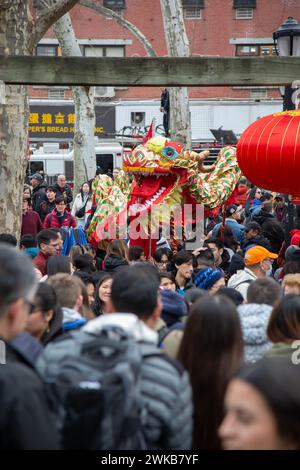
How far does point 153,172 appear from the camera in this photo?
1001cm

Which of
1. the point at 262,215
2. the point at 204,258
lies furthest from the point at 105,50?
the point at 204,258

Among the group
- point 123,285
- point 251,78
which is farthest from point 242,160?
point 123,285

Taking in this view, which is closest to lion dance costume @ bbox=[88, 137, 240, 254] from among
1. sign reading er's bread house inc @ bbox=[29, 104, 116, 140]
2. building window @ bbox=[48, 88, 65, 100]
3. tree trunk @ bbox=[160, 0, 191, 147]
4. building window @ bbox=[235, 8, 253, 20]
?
tree trunk @ bbox=[160, 0, 191, 147]

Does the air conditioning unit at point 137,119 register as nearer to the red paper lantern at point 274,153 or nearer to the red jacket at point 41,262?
the red paper lantern at point 274,153

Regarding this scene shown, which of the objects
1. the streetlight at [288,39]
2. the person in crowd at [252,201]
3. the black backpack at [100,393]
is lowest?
the person in crowd at [252,201]

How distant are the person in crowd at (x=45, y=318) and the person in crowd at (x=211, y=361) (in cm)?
94

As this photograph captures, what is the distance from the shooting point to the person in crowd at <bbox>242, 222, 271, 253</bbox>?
32.1 ft

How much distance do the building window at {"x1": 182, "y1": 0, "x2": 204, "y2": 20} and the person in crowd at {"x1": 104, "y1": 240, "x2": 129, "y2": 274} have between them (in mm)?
26979

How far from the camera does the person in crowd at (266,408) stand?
8.54 feet

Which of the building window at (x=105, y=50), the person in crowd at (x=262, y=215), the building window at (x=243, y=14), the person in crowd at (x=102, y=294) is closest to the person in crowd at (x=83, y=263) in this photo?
the person in crowd at (x=102, y=294)

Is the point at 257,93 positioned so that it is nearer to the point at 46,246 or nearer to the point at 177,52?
the point at 177,52

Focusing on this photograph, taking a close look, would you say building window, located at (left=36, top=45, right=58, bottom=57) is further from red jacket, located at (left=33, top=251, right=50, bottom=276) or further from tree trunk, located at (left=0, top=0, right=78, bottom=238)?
red jacket, located at (left=33, top=251, right=50, bottom=276)

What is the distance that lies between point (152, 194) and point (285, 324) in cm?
583
